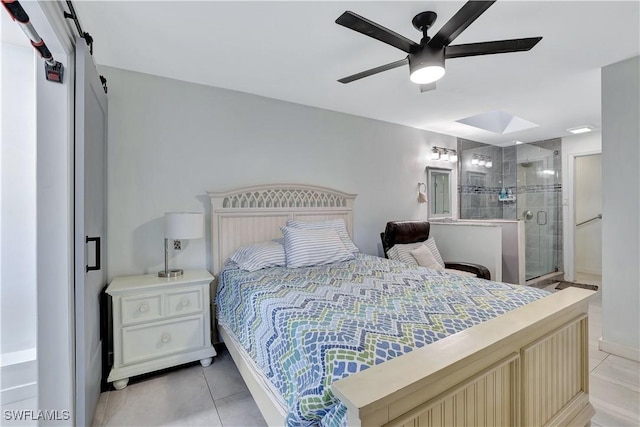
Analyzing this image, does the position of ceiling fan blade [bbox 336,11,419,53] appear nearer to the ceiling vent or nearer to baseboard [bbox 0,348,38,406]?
baseboard [bbox 0,348,38,406]

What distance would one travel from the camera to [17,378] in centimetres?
176

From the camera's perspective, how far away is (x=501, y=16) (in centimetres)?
180

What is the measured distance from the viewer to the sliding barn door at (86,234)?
4.90 ft

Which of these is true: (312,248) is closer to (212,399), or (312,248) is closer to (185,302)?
(185,302)

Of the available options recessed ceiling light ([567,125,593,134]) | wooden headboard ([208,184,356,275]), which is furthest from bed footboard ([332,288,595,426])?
recessed ceiling light ([567,125,593,134])

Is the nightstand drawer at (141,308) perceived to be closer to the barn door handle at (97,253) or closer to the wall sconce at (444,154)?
the barn door handle at (97,253)

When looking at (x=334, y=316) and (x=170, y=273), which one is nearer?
(x=334, y=316)

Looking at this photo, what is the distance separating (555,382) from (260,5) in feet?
8.23

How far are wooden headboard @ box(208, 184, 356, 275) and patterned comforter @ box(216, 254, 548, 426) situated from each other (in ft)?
1.47

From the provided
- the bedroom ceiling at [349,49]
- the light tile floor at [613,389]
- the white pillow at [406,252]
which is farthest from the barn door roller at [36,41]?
the light tile floor at [613,389]

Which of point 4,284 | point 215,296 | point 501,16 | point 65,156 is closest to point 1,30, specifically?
point 65,156

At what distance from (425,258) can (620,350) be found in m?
1.68

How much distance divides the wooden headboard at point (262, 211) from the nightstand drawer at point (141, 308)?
58cm

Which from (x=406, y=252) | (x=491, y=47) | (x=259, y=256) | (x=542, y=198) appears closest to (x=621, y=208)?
(x=406, y=252)
